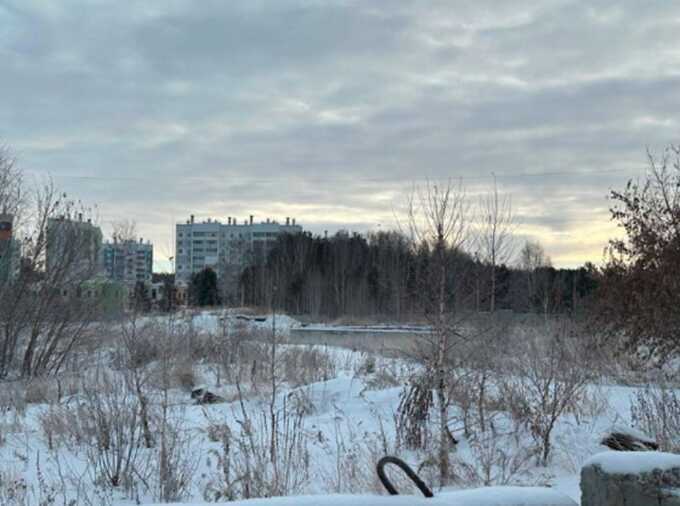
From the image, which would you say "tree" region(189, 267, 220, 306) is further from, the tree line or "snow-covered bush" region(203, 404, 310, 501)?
"snow-covered bush" region(203, 404, 310, 501)

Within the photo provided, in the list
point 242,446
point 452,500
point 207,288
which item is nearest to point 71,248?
point 242,446

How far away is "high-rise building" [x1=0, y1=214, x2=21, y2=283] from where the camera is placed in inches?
636

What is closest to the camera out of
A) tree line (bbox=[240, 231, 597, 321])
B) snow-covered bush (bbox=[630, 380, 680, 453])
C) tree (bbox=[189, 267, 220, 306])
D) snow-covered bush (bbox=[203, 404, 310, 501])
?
snow-covered bush (bbox=[203, 404, 310, 501])

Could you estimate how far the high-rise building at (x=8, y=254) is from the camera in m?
16.2

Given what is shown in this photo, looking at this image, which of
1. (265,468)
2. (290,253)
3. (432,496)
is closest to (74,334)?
(265,468)

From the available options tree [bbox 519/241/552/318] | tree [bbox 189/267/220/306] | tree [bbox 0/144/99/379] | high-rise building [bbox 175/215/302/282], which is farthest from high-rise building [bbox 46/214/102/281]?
high-rise building [bbox 175/215/302/282]

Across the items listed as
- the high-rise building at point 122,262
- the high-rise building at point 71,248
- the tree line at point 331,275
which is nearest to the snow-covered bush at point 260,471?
the high-rise building at point 122,262

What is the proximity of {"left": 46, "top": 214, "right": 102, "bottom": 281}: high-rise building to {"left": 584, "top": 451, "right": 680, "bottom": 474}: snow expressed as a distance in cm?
1640

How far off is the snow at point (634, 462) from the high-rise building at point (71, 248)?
1640 cm

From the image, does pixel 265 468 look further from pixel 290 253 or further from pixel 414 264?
pixel 290 253

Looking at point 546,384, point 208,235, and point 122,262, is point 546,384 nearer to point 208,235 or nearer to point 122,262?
point 122,262

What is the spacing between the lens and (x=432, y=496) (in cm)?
232

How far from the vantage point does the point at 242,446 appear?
6.08 metres

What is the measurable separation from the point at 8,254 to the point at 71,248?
1.38m
